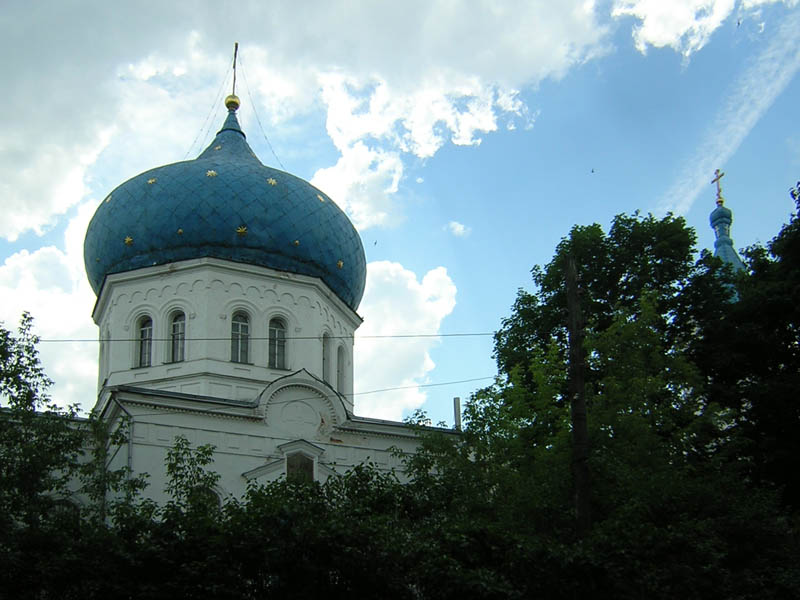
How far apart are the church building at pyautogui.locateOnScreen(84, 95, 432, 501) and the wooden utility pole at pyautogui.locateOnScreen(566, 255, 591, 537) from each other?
990 centimetres

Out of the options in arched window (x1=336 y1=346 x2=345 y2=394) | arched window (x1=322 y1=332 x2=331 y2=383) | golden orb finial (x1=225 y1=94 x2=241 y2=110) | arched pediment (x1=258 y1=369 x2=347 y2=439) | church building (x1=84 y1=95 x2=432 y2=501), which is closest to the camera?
church building (x1=84 y1=95 x2=432 y2=501)

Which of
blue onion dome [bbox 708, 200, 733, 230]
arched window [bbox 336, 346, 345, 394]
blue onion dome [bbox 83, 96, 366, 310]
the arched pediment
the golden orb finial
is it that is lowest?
the arched pediment

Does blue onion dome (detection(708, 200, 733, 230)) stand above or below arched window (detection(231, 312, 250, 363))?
above

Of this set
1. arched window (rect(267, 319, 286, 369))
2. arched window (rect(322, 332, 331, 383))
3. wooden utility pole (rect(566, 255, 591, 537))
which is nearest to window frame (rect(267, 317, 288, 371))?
arched window (rect(267, 319, 286, 369))

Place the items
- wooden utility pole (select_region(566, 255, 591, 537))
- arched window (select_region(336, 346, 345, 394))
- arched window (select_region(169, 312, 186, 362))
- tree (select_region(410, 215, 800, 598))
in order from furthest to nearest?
arched window (select_region(336, 346, 345, 394)), arched window (select_region(169, 312, 186, 362)), tree (select_region(410, 215, 800, 598)), wooden utility pole (select_region(566, 255, 591, 537))

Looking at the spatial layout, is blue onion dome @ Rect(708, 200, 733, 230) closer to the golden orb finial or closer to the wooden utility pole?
the golden orb finial

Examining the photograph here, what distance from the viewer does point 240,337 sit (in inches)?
990

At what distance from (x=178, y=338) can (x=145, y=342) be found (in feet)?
3.02

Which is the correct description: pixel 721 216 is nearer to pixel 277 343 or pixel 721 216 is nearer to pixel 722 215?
pixel 722 215

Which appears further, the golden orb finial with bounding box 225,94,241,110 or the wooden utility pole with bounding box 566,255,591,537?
the golden orb finial with bounding box 225,94,241,110

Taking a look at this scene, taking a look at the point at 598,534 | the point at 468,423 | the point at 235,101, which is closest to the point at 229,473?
the point at 468,423

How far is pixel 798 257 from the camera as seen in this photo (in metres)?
22.3

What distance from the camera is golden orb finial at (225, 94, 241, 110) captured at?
101 feet

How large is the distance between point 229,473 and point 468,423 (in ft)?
19.2
